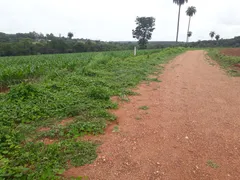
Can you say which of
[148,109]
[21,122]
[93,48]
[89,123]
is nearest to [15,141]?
[21,122]

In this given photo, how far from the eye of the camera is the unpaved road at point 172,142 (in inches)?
89.6

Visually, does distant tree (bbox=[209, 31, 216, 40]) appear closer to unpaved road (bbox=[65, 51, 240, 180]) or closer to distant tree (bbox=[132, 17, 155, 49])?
distant tree (bbox=[132, 17, 155, 49])

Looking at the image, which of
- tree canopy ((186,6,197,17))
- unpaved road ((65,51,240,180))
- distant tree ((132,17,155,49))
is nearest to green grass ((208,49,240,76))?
unpaved road ((65,51,240,180))

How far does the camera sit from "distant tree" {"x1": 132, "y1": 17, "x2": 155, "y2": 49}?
52969 mm

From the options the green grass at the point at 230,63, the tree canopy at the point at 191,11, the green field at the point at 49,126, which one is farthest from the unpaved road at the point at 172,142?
the tree canopy at the point at 191,11

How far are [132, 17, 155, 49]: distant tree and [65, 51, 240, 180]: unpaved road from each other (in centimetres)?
5022

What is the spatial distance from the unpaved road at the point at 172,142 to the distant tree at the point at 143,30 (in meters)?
50.2

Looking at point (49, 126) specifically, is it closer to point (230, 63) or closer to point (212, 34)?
Answer: point (230, 63)

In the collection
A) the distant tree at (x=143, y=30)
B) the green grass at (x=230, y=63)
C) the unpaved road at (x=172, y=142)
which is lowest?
the unpaved road at (x=172, y=142)

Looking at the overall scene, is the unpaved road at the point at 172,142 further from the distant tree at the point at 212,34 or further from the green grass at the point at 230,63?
the distant tree at the point at 212,34

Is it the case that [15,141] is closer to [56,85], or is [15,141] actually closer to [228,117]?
[56,85]

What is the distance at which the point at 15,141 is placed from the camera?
9.25 ft

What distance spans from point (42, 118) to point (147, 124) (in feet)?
7.89


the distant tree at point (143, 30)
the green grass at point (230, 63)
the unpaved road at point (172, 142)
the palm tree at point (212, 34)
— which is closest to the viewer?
the unpaved road at point (172, 142)
